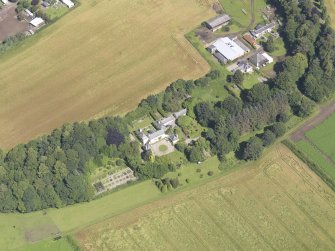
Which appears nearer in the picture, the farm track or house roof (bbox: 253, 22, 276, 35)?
the farm track

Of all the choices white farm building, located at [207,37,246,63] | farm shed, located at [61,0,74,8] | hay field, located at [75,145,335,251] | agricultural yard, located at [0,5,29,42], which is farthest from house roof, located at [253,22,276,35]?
agricultural yard, located at [0,5,29,42]

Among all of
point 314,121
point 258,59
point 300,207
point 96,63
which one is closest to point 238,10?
point 258,59

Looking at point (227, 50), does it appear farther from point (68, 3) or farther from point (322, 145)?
point (68, 3)

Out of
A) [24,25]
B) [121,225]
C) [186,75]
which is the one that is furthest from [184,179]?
[24,25]

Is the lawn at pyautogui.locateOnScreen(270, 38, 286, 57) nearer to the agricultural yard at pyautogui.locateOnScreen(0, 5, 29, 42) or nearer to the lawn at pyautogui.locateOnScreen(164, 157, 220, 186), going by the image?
the lawn at pyautogui.locateOnScreen(164, 157, 220, 186)

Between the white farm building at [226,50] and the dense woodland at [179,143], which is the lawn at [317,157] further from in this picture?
the white farm building at [226,50]

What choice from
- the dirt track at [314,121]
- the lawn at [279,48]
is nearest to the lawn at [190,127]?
the dirt track at [314,121]

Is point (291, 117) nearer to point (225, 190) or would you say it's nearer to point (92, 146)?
point (225, 190)
